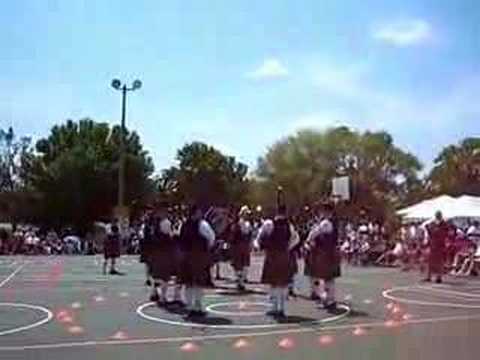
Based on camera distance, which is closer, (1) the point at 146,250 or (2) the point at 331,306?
(2) the point at 331,306

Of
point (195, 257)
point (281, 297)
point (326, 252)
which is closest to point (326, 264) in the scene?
point (326, 252)

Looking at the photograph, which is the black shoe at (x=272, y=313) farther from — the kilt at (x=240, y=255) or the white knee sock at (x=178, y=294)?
the kilt at (x=240, y=255)

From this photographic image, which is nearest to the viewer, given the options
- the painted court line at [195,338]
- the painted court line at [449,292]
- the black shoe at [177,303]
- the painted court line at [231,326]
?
the painted court line at [195,338]

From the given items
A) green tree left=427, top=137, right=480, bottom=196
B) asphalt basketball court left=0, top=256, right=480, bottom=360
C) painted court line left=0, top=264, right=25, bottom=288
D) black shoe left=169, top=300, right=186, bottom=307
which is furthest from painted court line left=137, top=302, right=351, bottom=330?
green tree left=427, top=137, right=480, bottom=196

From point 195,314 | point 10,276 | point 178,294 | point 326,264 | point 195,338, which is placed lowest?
point 195,338

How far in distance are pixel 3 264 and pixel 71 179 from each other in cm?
3507

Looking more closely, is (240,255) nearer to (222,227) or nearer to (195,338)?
(222,227)

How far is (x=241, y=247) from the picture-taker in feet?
78.4

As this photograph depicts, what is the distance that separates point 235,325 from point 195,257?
2088mm

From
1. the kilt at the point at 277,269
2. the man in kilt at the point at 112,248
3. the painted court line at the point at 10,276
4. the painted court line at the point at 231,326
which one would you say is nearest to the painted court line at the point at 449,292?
the painted court line at the point at 231,326

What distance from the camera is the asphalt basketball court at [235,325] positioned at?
1284 cm

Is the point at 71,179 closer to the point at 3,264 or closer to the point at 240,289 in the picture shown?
the point at 3,264

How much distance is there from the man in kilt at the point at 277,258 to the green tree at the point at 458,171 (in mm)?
67170

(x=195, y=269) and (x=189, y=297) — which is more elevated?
(x=195, y=269)
